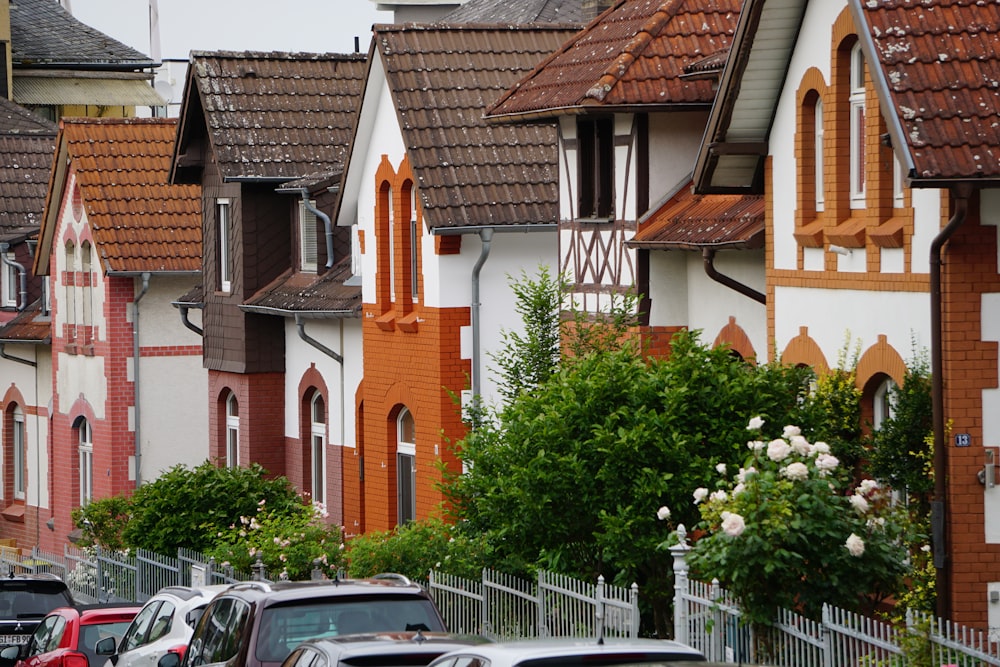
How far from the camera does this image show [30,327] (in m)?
41.7

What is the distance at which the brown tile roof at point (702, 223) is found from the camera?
20312 millimetres

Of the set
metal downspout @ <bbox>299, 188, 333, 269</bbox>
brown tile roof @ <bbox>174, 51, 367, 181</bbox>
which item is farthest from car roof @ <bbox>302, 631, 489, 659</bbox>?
brown tile roof @ <bbox>174, 51, 367, 181</bbox>

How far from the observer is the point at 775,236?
64.2ft

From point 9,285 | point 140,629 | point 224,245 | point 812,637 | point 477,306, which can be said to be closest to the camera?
point 812,637

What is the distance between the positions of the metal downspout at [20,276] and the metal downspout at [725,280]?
80.5ft

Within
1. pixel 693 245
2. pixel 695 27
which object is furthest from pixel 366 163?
pixel 693 245

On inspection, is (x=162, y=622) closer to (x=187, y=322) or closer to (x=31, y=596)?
(x=31, y=596)

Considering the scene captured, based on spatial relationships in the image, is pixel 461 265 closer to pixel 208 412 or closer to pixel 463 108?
pixel 463 108

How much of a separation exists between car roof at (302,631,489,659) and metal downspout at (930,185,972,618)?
15.5 feet

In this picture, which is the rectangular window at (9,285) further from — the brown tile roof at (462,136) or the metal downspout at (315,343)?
the brown tile roof at (462,136)

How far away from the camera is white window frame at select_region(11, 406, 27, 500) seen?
4325 centimetres

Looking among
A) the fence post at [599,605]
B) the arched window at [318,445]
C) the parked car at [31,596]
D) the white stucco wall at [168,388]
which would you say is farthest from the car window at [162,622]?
the white stucco wall at [168,388]

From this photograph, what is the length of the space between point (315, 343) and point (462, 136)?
5.35m

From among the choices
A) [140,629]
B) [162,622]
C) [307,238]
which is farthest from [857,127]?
[307,238]
